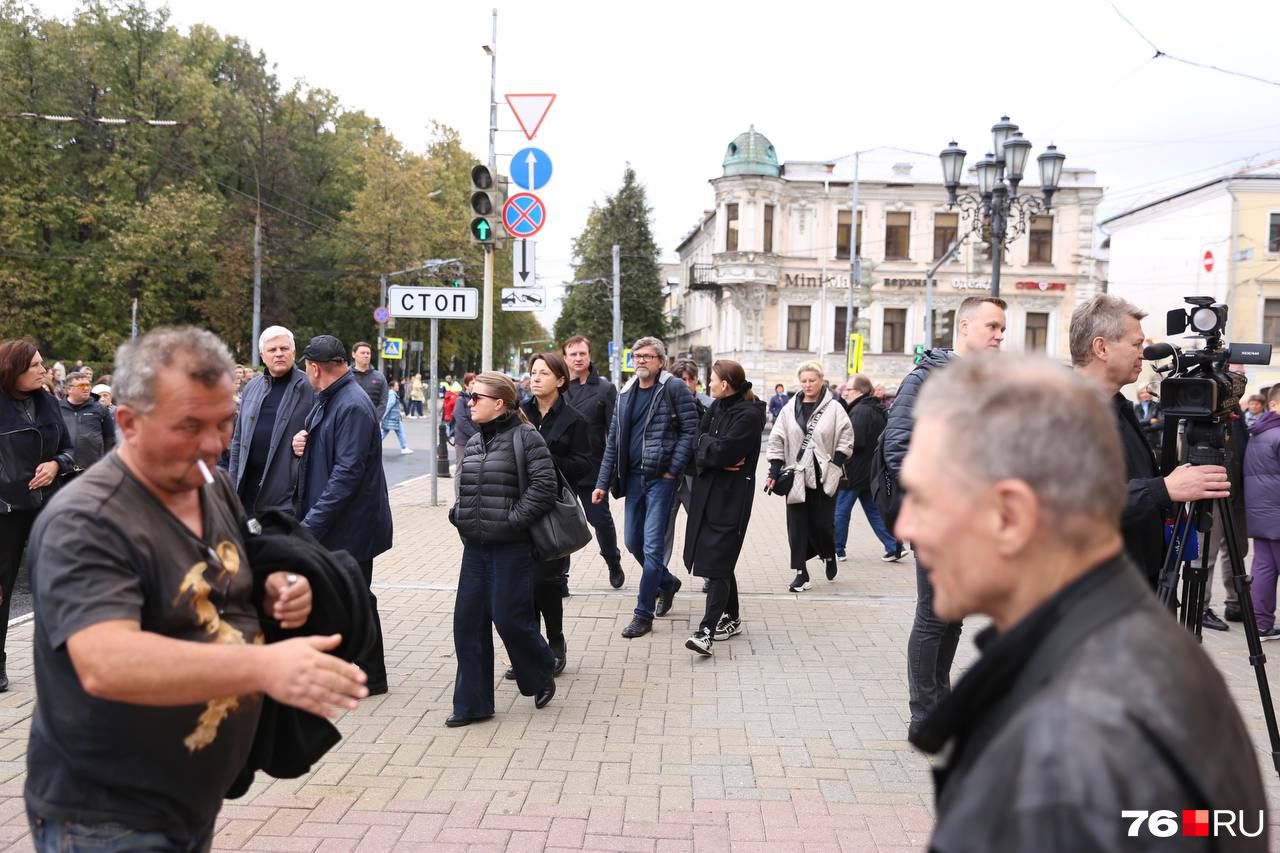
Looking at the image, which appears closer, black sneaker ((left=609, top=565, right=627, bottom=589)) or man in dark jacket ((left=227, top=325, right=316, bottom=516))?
man in dark jacket ((left=227, top=325, right=316, bottom=516))

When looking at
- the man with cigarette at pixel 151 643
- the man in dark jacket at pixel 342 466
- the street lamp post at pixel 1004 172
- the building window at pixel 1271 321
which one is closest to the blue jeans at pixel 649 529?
the man in dark jacket at pixel 342 466

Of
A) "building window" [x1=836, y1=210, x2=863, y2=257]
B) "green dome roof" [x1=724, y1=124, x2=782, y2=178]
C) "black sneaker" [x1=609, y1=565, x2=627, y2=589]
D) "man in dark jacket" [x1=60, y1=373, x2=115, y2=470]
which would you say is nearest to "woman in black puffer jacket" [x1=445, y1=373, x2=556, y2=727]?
"black sneaker" [x1=609, y1=565, x2=627, y2=589]

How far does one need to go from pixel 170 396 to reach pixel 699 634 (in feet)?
15.6

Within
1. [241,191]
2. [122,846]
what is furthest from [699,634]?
[241,191]

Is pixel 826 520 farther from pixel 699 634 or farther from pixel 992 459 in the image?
pixel 992 459

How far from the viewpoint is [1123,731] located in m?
1.13

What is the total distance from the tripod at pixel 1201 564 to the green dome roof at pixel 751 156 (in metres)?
44.8

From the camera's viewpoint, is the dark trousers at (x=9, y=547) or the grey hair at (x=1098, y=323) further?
the dark trousers at (x=9, y=547)

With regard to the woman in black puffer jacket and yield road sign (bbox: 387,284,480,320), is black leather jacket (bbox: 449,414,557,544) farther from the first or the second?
yield road sign (bbox: 387,284,480,320)

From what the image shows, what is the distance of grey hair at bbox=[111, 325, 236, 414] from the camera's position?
207 cm

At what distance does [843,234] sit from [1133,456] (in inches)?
1837

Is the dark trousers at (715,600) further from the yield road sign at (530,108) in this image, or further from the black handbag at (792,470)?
the yield road sign at (530,108)

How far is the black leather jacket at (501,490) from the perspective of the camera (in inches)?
203

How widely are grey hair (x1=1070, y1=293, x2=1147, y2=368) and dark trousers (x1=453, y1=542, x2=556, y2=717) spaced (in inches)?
112
